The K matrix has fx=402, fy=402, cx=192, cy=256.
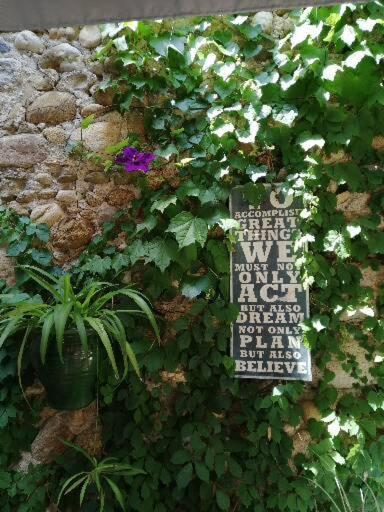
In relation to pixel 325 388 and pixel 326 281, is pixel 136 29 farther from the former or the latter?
pixel 325 388

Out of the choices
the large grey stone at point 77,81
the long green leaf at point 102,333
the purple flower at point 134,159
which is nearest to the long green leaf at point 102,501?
the long green leaf at point 102,333

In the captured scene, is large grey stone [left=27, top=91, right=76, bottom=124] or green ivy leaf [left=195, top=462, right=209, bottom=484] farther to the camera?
large grey stone [left=27, top=91, right=76, bottom=124]

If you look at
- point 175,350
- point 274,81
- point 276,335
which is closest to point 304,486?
point 276,335

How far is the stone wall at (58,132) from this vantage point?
182 centimetres

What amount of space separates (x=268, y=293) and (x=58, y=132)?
1203mm

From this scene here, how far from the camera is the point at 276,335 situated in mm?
1606

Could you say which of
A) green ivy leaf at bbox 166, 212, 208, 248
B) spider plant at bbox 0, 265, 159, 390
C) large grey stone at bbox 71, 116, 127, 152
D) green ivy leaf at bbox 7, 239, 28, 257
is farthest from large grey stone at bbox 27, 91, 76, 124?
spider plant at bbox 0, 265, 159, 390

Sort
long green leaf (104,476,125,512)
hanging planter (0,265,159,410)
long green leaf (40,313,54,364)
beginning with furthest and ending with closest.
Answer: long green leaf (104,476,125,512) < hanging planter (0,265,159,410) < long green leaf (40,313,54,364)

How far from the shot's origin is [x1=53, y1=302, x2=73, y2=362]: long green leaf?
123 cm

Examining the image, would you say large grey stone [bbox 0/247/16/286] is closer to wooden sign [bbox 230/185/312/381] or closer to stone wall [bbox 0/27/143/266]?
stone wall [bbox 0/27/143/266]

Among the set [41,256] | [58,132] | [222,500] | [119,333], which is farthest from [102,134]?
[222,500]

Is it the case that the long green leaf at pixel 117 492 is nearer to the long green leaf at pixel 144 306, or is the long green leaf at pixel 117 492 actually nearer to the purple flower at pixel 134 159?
the long green leaf at pixel 144 306

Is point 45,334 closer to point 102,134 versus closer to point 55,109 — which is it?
point 102,134

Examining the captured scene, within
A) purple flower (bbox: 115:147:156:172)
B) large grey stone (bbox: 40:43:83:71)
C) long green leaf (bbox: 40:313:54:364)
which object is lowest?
long green leaf (bbox: 40:313:54:364)
